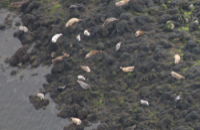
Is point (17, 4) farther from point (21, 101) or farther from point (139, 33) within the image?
point (139, 33)

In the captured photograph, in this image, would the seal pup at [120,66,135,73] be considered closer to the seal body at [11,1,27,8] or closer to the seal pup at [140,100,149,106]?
the seal pup at [140,100,149,106]

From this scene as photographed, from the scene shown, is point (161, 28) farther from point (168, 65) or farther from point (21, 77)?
point (21, 77)

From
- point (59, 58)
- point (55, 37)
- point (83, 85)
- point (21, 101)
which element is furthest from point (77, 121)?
point (55, 37)

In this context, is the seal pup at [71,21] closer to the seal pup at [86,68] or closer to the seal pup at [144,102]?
the seal pup at [86,68]

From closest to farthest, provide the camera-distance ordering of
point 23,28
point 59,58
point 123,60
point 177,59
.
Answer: point 177,59 < point 123,60 < point 59,58 < point 23,28

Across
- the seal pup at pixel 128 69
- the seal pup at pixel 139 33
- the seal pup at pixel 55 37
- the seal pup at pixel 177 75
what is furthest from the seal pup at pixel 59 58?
the seal pup at pixel 177 75

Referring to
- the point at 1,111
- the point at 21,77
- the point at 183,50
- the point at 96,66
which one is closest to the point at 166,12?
the point at 183,50
